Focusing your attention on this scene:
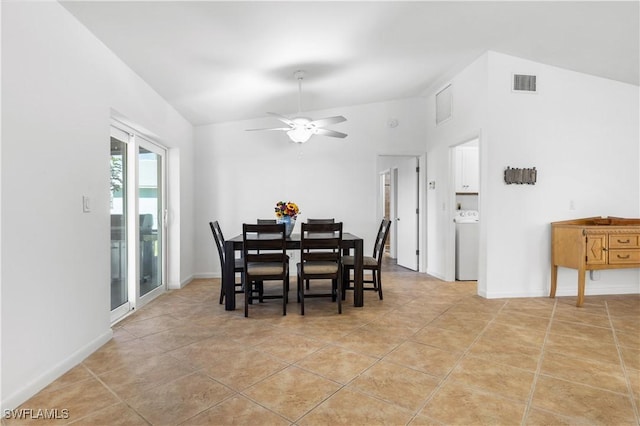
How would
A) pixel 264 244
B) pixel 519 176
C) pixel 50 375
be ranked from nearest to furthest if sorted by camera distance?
pixel 50 375, pixel 264 244, pixel 519 176

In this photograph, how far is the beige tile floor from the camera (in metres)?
1.76

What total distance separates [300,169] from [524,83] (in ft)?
10.8

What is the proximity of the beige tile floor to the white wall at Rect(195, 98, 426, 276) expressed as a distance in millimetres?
2095

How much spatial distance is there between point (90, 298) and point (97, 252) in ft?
1.15

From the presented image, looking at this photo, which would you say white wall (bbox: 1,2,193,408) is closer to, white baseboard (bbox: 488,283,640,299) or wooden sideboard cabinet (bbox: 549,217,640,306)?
white baseboard (bbox: 488,283,640,299)

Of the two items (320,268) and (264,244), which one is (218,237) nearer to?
(264,244)

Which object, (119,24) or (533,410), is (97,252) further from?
(533,410)

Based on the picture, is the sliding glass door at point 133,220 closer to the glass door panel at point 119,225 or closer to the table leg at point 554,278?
the glass door panel at point 119,225

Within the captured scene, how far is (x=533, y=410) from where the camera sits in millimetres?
1776

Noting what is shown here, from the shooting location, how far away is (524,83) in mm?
4109

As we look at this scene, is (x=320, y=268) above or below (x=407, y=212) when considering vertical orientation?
below

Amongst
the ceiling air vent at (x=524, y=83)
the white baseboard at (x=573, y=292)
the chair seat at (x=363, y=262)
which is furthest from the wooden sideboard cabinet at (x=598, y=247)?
the chair seat at (x=363, y=262)

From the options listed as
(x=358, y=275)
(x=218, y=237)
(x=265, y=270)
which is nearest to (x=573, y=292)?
(x=358, y=275)

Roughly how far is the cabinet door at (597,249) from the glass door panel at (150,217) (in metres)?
4.96
